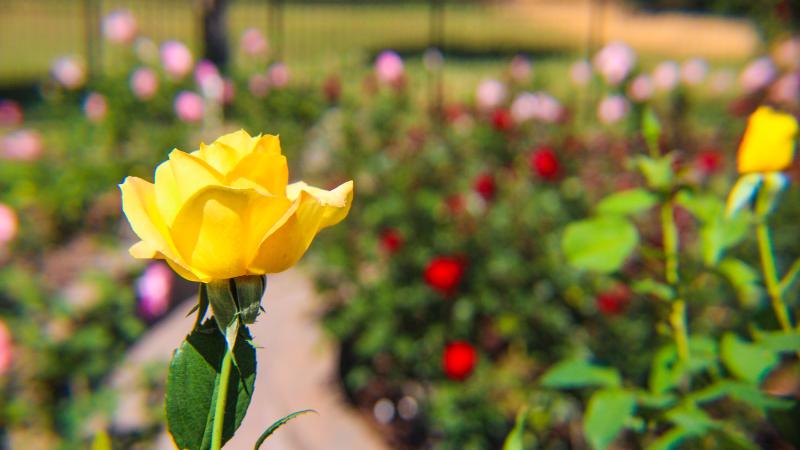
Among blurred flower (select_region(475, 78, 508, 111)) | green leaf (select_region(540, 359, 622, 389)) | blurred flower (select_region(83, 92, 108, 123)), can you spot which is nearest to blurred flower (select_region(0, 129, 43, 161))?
blurred flower (select_region(83, 92, 108, 123))

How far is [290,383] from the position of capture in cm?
275

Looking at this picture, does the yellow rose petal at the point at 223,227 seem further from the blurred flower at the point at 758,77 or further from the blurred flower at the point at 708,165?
the blurred flower at the point at 758,77

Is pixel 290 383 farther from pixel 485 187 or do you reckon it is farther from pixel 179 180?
pixel 179 180

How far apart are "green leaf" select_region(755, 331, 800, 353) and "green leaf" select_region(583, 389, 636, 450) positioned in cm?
15

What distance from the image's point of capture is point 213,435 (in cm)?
54

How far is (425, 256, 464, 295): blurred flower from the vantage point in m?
2.49

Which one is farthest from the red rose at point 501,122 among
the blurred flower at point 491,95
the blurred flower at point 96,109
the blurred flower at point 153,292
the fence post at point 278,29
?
the fence post at point 278,29

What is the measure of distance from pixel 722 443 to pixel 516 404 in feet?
A: 5.71

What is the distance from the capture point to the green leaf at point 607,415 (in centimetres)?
91

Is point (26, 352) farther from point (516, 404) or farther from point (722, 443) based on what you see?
point (722, 443)

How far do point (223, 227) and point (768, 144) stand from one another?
643mm

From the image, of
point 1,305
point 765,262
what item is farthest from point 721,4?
point 765,262

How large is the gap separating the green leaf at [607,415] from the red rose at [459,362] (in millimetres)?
1436

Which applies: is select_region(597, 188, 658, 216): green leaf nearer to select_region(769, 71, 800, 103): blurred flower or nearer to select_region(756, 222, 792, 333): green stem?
select_region(756, 222, 792, 333): green stem
